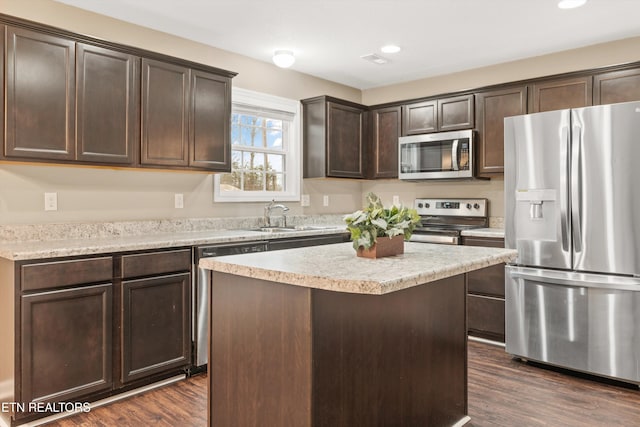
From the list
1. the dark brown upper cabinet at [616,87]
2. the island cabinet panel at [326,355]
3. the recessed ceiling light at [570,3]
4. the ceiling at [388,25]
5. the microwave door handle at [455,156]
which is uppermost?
the ceiling at [388,25]

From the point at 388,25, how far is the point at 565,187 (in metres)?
1.76

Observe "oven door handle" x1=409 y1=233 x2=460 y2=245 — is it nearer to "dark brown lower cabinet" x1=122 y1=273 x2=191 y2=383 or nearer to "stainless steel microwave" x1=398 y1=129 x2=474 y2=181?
"stainless steel microwave" x1=398 y1=129 x2=474 y2=181

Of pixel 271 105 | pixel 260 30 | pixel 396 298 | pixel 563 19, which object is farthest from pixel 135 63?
pixel 563 19

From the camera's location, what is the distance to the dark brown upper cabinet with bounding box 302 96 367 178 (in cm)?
460

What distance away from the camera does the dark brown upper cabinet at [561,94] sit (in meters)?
3.61

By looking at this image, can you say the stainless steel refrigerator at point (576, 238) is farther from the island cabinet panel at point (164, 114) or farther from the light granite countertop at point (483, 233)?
the island cabinet panel at point (164, 114)

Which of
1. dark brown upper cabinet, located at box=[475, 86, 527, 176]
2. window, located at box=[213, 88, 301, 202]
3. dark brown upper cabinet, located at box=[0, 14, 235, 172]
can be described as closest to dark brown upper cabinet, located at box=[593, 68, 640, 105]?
dark brown upper cabinet, located at box=[475, 86, 527, 176]

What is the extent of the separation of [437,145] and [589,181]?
159 centimetres

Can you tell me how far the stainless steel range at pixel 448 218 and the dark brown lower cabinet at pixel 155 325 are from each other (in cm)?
222

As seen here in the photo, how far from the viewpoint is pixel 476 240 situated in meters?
3.87

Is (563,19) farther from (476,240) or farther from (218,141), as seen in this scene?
(218,141)

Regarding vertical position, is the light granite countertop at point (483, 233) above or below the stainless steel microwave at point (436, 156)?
below

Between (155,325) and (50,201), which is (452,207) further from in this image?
(50,201)

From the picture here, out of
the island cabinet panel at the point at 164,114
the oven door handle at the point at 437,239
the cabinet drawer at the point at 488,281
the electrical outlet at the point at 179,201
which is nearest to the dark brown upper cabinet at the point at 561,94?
the oven door handle at the point at 437,239
